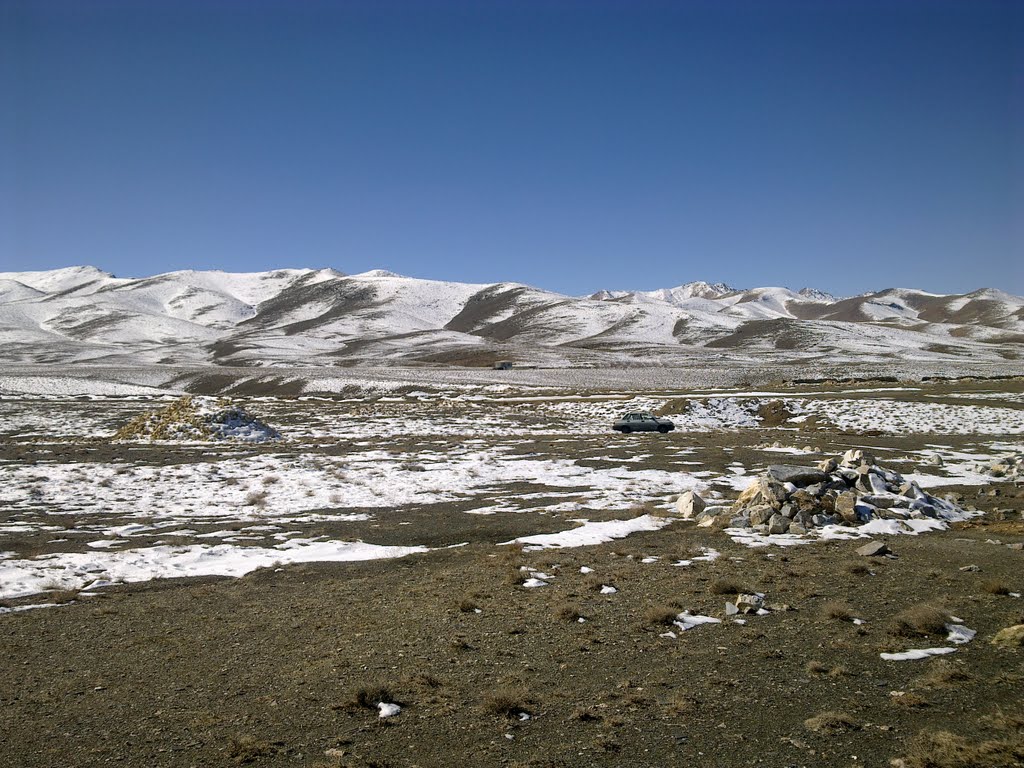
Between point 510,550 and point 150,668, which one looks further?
point 510,550

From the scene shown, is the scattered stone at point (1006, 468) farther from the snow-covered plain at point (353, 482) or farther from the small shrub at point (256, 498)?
the small shrub at point (256, 498)

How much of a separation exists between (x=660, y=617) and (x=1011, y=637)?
4542 mm

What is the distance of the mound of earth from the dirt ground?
25560 mm

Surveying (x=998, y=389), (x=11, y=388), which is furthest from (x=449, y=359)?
(x=998, y=389)

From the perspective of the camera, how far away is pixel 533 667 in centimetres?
847

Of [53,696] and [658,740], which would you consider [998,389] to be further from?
[53,696]

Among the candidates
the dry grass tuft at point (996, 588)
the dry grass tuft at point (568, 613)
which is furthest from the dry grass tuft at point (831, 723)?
the dry grass tuft at point (996, 588)

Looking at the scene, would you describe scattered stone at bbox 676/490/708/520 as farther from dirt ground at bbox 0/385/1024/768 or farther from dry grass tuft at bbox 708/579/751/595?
dry grass tuft at bbox 708/579/751/595

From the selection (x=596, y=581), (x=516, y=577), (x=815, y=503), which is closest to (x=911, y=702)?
(x=596, y=581)

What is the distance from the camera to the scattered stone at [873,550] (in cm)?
1319

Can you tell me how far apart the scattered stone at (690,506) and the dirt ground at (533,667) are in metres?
3.58

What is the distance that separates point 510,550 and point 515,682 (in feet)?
21.6

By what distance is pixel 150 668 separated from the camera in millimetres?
8680

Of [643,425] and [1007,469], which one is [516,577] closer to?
[1007,469]
